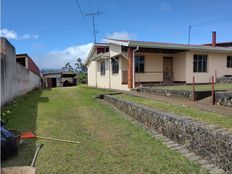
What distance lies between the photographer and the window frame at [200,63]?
18.0m

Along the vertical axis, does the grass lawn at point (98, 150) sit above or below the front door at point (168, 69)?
below

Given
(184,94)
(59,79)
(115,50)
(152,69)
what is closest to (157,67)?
(152,69)

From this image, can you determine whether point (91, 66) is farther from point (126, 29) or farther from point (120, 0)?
point (120, 0)

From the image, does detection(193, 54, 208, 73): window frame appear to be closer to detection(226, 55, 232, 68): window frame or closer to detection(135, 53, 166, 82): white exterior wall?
detection(226, 55, 232, 68): window frame

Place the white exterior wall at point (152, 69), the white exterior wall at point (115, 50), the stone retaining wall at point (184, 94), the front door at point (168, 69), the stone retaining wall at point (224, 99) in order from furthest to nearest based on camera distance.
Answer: the front door at point (168, 69)
the white exterior wall at point (152, 69)
the white exterior wall at point (115, 50)
the stone retaining wall at point (184, 94)
the stone retaining wall at point (224, 99)

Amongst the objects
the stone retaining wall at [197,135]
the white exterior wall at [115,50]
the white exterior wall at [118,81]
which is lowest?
the stone retaining wall at [197,135]

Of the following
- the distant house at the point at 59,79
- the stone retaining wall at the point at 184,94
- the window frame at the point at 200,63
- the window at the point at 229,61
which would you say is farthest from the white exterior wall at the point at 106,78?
the distant house at the point at 59,79

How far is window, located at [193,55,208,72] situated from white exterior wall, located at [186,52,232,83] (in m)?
0.28

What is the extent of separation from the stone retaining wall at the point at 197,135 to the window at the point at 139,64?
1040cm

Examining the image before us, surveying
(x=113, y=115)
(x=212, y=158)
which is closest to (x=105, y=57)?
(x=113, y=115)

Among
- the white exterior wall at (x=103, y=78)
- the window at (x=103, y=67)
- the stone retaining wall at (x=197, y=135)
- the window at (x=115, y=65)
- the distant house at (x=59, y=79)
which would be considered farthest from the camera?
the distant house at (x=59, y=79)

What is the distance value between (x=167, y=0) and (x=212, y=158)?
15.3 m

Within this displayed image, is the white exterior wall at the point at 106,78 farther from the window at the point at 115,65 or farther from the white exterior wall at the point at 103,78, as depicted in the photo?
the window at the point at 115,65

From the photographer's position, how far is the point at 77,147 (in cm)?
490
